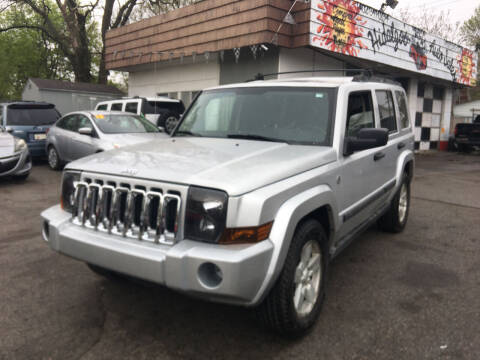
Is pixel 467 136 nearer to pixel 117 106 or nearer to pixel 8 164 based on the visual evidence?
pixel 117 106

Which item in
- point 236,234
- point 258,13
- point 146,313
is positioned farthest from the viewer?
point 258,13

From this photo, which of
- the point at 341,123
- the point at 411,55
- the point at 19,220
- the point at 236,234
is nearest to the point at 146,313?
the point at 236,234

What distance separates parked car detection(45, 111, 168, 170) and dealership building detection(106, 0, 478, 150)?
10.5 ft

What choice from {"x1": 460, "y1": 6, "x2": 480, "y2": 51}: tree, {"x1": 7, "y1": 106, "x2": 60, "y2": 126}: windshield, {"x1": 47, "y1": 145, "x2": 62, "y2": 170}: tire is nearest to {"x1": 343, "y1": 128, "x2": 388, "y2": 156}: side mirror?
{"x1": 47, "y1": 145, "x2": 62, "y2": 170}: tire

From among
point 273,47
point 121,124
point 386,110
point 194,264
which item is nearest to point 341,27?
point 273,47

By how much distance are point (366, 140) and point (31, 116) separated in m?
10.5

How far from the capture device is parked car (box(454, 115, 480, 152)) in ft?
56.5

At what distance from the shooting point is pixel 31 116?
11.1m

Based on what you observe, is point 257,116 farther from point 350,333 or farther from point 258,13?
point 258,13

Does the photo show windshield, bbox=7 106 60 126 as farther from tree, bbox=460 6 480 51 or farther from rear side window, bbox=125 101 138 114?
tree, bbox=460 6 480 51

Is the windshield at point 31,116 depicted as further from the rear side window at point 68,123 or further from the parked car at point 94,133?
the rear side window at point 68,123

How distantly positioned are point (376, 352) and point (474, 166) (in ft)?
41.8

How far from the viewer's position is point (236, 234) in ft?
7.33

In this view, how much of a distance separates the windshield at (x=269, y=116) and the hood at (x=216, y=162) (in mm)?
175
